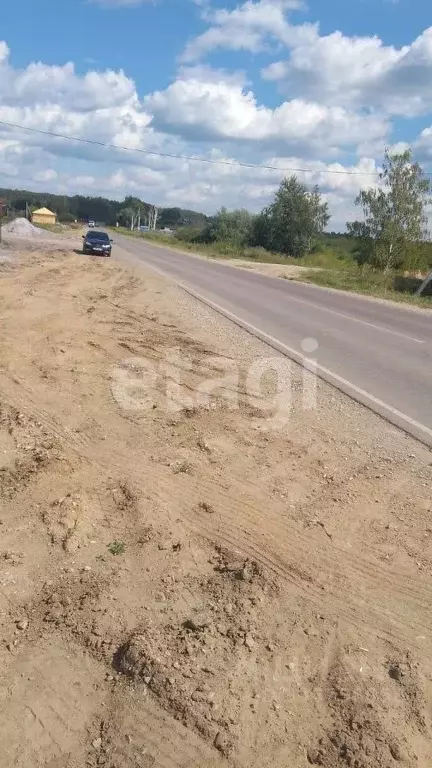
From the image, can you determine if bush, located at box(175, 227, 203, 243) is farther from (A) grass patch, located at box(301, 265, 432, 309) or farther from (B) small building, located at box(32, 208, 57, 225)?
(A) grass patch, located at box(301, 265, 432, 309)

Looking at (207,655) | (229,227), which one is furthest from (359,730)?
(229,227)

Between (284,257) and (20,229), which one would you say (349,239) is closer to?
(284,257)

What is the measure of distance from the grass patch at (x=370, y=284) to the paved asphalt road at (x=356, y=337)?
9.05ft

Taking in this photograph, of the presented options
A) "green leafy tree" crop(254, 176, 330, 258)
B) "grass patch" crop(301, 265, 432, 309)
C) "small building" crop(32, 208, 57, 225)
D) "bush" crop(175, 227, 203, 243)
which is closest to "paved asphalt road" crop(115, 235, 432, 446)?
"grass patch" crop(301, 265, 432, 309)

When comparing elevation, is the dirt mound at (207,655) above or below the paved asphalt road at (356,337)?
above

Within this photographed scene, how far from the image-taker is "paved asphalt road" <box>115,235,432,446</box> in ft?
29.4

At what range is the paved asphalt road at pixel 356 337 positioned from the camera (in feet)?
Result: 29.4

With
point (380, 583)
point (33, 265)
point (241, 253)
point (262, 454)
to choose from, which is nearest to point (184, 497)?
point (262, 454)

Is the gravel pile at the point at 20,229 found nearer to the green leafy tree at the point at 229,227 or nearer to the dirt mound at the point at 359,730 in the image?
the green leafy tree at the point at 229,227

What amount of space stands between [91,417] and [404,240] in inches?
1541

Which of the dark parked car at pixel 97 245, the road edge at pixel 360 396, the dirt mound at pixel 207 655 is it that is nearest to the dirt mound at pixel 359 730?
A: the dirt mound at pixel 207 655

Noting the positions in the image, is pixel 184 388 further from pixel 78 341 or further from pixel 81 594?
pixel 81 594

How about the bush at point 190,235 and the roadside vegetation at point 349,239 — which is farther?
the bush at point 190,235

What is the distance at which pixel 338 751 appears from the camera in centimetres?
297
